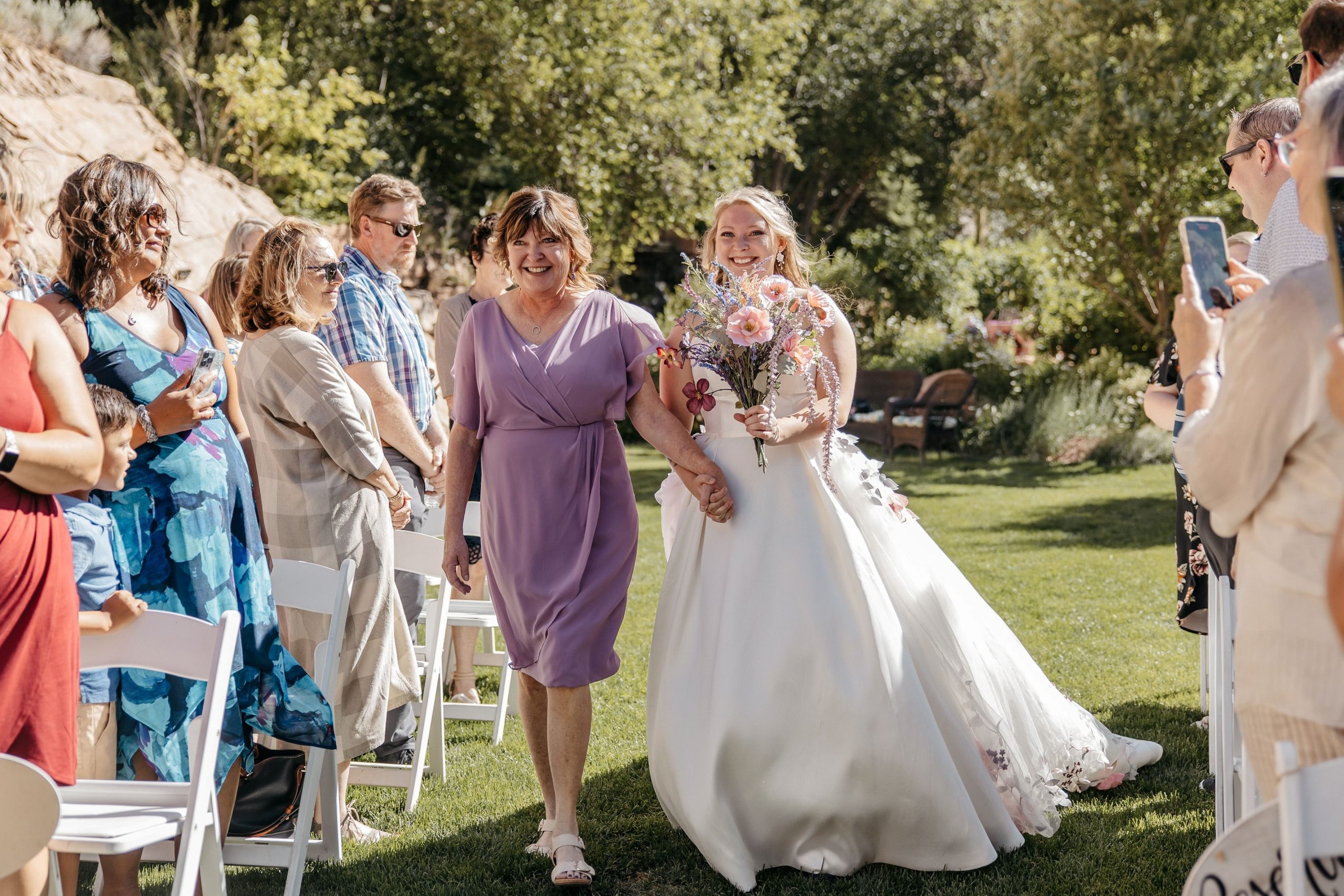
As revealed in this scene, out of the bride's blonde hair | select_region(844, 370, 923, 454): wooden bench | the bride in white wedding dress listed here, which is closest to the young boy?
the bride in white wedding dress

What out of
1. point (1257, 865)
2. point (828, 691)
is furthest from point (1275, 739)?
point (828, 691)

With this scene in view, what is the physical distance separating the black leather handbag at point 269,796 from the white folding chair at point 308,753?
0.02 m

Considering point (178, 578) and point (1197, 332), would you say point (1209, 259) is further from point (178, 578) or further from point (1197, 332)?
point (178, 578)

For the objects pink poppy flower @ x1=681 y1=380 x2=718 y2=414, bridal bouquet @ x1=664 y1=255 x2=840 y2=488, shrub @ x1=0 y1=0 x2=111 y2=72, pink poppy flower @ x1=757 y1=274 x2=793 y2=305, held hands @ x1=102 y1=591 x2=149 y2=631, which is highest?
shrub @ x1=0 y1=0 x2=111 y2=72

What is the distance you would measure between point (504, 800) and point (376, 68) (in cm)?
1555

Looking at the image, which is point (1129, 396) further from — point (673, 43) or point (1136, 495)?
point (673, 43)

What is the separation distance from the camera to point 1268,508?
1.97 m

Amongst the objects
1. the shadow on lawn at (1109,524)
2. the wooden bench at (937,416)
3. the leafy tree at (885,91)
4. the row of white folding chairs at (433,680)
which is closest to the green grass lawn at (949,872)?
the row of white folding chairs at (433,680)

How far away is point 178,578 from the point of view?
3340 mm

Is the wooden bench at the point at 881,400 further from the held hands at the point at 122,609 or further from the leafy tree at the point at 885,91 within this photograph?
the held hands at the point at 122,609

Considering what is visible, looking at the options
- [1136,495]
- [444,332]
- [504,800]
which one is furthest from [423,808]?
[1136,495]

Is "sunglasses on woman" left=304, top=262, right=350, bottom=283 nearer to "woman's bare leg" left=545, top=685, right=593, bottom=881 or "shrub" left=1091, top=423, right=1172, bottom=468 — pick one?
"woman's bare leg" left=545, top=685, right=593, bottom=881

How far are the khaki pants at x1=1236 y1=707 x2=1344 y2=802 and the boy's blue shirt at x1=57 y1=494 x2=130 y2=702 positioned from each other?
2695mm

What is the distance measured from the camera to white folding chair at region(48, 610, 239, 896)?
2666 millimetres
